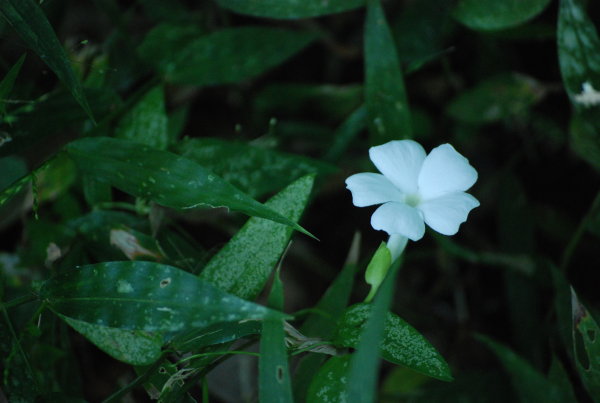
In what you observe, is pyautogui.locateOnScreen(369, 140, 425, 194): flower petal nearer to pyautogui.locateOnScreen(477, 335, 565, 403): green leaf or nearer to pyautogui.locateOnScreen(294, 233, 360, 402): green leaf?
pyautogui.locateOnScreen(294, 233, 360, 402): green leaf

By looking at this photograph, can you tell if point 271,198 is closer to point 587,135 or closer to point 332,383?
point 332,383

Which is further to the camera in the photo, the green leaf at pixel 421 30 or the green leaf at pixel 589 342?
the green leaf at pixel 421 30

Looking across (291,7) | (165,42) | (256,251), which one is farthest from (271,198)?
(165,42)

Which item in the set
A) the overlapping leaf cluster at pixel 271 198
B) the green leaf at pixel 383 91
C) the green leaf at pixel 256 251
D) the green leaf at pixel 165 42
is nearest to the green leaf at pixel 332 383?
the overlapping leaf cluster at pixel 271 198

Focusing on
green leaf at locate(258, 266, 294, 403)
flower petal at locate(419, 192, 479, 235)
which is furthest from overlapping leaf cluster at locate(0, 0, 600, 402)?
flower petal at locate(419, 192, 479, 235)

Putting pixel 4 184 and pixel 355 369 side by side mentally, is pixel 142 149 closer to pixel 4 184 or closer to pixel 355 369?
pixel 4 184

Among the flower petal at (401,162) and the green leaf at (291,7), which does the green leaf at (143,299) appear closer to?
the flower petal at (401,162)

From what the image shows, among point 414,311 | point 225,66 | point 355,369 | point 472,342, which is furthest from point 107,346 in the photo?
point 472,342
